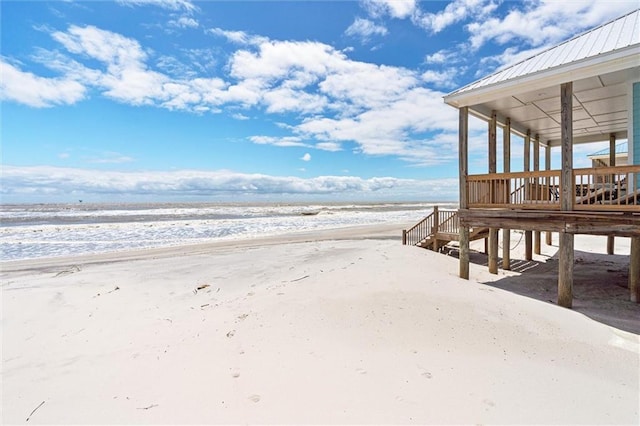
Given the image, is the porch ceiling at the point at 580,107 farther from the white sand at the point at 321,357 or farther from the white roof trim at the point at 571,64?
the white sand at the point at 321,357

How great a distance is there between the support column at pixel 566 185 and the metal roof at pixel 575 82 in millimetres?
443

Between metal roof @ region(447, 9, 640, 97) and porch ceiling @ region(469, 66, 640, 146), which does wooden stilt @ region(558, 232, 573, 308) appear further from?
metal roof @ region(447, 9, 640, 97)

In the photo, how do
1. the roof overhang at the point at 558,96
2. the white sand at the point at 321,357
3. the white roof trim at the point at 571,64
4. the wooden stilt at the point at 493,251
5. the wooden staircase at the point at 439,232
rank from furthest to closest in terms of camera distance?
the wooden staircase at the point at 439,232, the wooden stilt at the point at 493,251, the roof overhang at the point at 558,96, the white roof trim at the point at 571,64, the white sand at the point at 321,357

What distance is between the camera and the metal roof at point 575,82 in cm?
628

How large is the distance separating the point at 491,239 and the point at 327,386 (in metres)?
8.69

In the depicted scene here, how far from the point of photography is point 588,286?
899 centimetres

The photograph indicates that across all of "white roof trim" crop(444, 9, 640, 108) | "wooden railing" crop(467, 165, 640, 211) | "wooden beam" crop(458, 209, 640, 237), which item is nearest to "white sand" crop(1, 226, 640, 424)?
"wooden beam" crop(458, 209, 640, 237)

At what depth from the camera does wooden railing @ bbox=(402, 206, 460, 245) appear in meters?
12.9

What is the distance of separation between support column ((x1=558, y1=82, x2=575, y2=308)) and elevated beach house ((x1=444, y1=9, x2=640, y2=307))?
0.06 feet

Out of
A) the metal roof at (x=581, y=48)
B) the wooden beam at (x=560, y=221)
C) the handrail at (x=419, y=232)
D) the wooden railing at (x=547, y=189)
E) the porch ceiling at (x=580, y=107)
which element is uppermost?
the metal roof at (x=581, y=48)

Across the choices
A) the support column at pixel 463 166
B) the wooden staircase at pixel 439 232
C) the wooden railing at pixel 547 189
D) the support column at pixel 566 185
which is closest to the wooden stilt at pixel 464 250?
the support column at pixel 463 166

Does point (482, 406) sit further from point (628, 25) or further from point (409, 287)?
point (628, 25)

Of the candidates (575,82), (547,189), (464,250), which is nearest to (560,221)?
(547,189)

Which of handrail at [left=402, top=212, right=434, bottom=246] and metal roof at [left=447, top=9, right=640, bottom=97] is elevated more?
metal roof at [left=447, top=9, right=640, bottom=97]
